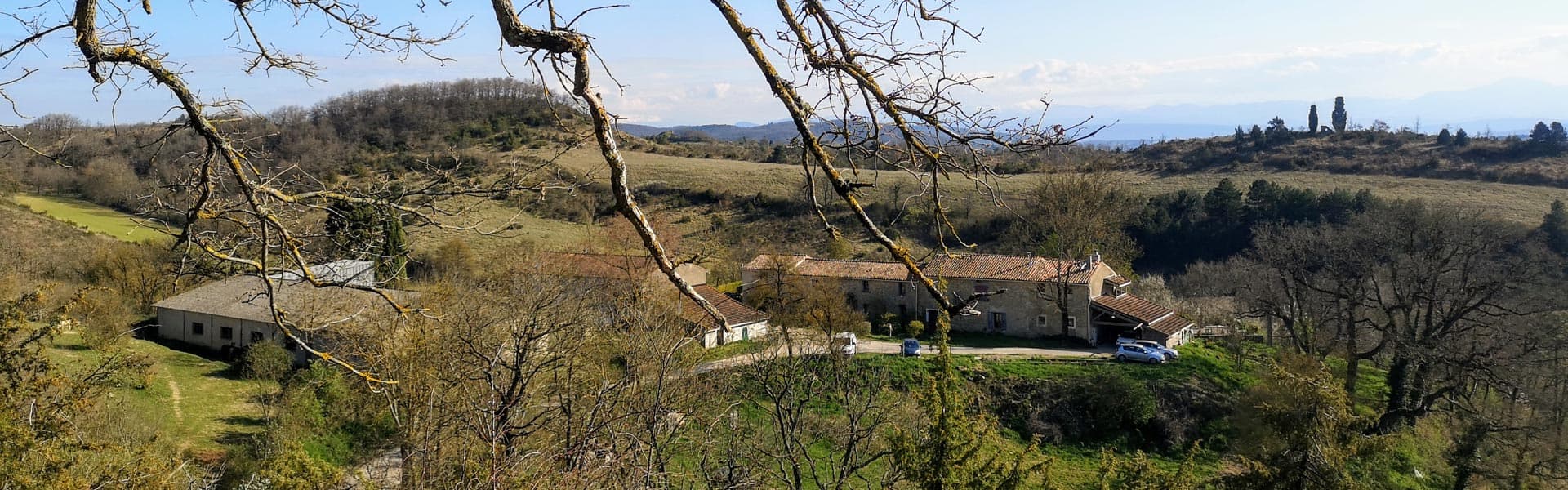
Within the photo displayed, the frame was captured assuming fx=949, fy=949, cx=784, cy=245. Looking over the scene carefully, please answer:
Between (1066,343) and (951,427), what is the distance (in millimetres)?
23638

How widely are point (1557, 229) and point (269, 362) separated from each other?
4225 centimetres

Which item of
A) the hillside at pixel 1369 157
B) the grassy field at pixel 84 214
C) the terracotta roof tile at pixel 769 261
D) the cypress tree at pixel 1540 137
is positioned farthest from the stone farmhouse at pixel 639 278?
the cypress tree at pixel 1540 137

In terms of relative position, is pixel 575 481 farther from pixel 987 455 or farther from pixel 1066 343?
pixel 1066 343

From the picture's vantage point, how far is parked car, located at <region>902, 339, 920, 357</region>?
86.6ft

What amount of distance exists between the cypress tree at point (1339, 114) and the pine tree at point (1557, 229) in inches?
1236

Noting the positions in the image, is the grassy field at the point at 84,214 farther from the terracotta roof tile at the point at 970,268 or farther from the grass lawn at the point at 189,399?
the terracotta roof tile at the point at 970,268

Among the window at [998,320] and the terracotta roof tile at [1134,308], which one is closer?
the terracotta roof tile at [1134,308]

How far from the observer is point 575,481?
14.9 ft

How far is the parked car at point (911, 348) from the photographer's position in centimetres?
2641

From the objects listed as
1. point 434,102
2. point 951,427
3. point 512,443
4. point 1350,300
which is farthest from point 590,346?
point 434,102

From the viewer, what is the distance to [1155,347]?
2739 cm

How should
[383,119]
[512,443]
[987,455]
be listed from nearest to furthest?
[512,443] → [987,455] → [383,119]

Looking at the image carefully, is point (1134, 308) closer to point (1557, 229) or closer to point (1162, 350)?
point (1162, 350)

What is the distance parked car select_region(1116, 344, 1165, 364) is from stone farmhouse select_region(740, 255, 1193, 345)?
2031 millimetres
